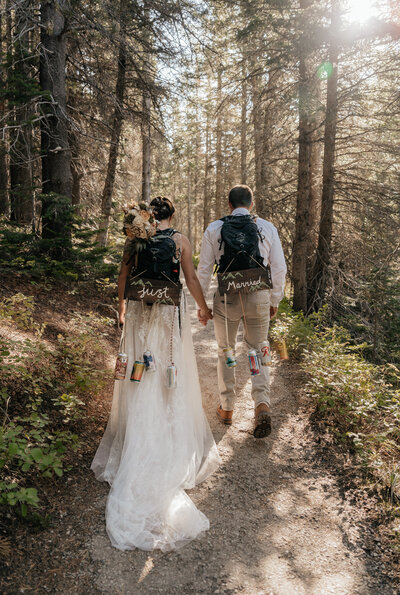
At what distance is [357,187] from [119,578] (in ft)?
30.1

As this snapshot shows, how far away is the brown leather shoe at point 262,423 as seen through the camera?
4129 millimetres

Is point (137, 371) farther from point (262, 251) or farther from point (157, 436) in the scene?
point (262, 251)

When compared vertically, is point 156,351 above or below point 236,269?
below

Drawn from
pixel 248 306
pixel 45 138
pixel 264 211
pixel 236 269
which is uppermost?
pixel 45 138

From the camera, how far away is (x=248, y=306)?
13.8 feet

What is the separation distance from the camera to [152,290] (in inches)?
140

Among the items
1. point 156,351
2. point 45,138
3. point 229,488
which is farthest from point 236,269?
point 45,138

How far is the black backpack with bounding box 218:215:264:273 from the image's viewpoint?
157 inches

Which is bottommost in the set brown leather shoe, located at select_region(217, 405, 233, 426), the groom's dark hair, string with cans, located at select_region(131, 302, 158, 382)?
brown leather shoe, located at select_region(217, 405, 233, 426)

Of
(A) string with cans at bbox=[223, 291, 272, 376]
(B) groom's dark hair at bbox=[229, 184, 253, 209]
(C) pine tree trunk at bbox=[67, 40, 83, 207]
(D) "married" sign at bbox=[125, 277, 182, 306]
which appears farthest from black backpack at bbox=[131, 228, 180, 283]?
(C) pine tree trunk at bbox=[67, 40, 83, 207]

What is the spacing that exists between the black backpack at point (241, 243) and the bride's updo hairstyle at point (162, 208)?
0.65m

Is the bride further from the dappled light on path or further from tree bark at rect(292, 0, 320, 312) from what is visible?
tree bark at rect(292, 0, 320, 312)

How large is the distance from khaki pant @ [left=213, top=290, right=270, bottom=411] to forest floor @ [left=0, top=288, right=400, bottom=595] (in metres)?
0.67

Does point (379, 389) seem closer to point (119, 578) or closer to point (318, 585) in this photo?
point (318, 585)
